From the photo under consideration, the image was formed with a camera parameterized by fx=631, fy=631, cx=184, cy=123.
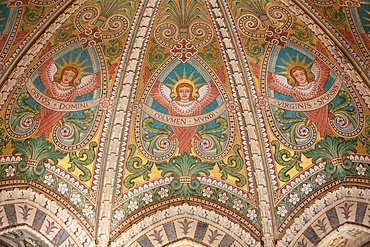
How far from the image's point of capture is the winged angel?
11383 mm

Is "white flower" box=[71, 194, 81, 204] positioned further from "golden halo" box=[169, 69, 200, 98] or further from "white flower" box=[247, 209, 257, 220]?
"white flower" box=[247, 209, 257, 220]

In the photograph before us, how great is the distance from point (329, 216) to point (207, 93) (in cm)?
303

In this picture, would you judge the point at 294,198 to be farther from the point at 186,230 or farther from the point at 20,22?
the point at 20,22

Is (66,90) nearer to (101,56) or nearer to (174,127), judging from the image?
(101,56)

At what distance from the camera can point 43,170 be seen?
35.2 ft

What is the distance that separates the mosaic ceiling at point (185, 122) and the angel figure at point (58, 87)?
18mm

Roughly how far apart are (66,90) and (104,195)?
198cm

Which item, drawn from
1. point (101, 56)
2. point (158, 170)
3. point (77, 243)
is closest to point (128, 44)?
point (101, 56)

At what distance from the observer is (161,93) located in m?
11.4

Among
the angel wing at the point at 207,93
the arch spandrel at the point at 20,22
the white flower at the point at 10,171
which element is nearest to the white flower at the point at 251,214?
the angel wing at the point at 207,93

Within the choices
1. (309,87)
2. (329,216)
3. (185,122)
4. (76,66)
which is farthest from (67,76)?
(329,216)

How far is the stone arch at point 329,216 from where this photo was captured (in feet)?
33.7

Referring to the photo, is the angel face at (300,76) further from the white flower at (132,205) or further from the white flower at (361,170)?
the white flower at (132,205)

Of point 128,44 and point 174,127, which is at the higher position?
point 128,44
